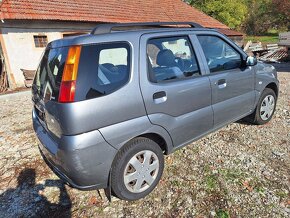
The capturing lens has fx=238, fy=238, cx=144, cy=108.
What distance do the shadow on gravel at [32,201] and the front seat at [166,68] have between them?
183 centimetres

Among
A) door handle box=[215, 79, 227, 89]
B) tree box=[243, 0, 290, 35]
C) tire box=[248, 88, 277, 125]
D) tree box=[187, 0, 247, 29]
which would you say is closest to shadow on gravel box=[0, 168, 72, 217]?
door handle box=[215, 79, 227, 89]

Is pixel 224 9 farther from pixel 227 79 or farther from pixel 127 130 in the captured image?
pixel 127 130

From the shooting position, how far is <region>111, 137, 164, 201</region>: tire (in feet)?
8.18

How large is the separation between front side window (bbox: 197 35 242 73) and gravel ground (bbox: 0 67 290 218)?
1.28 metres

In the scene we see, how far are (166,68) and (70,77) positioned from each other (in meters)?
1.23

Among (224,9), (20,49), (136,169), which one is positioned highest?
(224,9)

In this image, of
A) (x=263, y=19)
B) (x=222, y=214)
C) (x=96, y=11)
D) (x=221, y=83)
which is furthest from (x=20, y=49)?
(x=263, y=19)

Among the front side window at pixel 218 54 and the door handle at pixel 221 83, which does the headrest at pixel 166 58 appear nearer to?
the front side window at pixel 218 54

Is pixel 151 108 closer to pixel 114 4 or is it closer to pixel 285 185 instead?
pixel 285 185

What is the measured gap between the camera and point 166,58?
3.06 metres

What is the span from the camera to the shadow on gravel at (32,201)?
2.68m

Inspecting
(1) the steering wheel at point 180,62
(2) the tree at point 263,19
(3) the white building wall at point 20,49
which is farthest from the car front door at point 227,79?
(2) the tree at point 263,19

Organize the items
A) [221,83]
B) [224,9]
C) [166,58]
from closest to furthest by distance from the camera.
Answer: [166,58]
[221,83]
[224,9]

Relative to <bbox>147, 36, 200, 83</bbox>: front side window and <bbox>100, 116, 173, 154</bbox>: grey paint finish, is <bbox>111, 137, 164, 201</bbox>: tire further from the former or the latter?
<bbox>147, 36, 200, 83</bbox>: front side window
